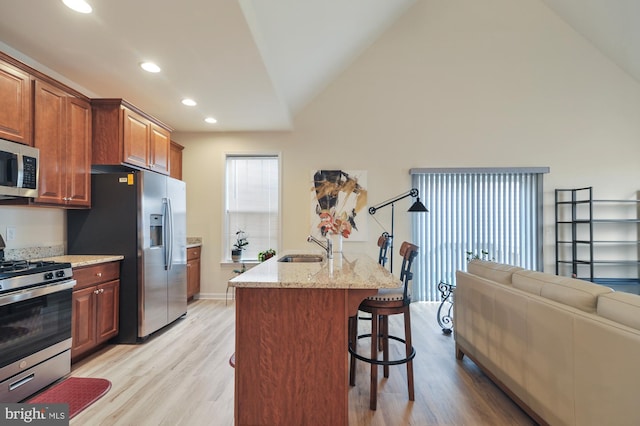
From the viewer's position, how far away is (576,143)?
4.76 m

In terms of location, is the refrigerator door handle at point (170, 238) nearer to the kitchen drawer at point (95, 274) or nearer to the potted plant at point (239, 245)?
the kitchen drawer at point (95, 274)

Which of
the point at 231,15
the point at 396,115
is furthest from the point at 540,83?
the point at 231,15

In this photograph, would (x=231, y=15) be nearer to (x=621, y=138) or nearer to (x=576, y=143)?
(x=576, y=143)

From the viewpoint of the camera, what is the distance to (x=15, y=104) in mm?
2201

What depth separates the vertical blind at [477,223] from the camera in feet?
15.5

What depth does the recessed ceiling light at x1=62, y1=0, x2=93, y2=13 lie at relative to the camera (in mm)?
1876

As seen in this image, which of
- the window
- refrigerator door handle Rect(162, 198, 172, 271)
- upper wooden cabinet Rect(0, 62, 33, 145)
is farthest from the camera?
the window

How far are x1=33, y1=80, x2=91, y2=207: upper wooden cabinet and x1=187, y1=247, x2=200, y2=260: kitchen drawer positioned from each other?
1.68 metres

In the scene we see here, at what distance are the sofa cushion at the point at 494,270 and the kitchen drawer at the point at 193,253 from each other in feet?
11.9

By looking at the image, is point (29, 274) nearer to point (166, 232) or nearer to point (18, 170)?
point (18, 170)

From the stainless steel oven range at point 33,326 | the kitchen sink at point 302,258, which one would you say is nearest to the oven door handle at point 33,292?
the stainless steel oven range at point 33,326

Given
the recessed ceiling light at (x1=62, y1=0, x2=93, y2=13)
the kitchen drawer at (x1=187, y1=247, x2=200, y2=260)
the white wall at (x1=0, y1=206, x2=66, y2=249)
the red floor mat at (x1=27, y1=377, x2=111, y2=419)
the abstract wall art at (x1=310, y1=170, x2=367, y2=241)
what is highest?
the recessed ceiling light at (x1=62, y1=0, x2=93, y2=13)

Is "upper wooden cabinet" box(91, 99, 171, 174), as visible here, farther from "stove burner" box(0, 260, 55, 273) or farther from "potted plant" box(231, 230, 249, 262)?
"potted plant" box(231, 230, 249, 262)

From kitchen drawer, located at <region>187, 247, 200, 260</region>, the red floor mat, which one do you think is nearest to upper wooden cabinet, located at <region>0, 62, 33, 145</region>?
the red floor mat
